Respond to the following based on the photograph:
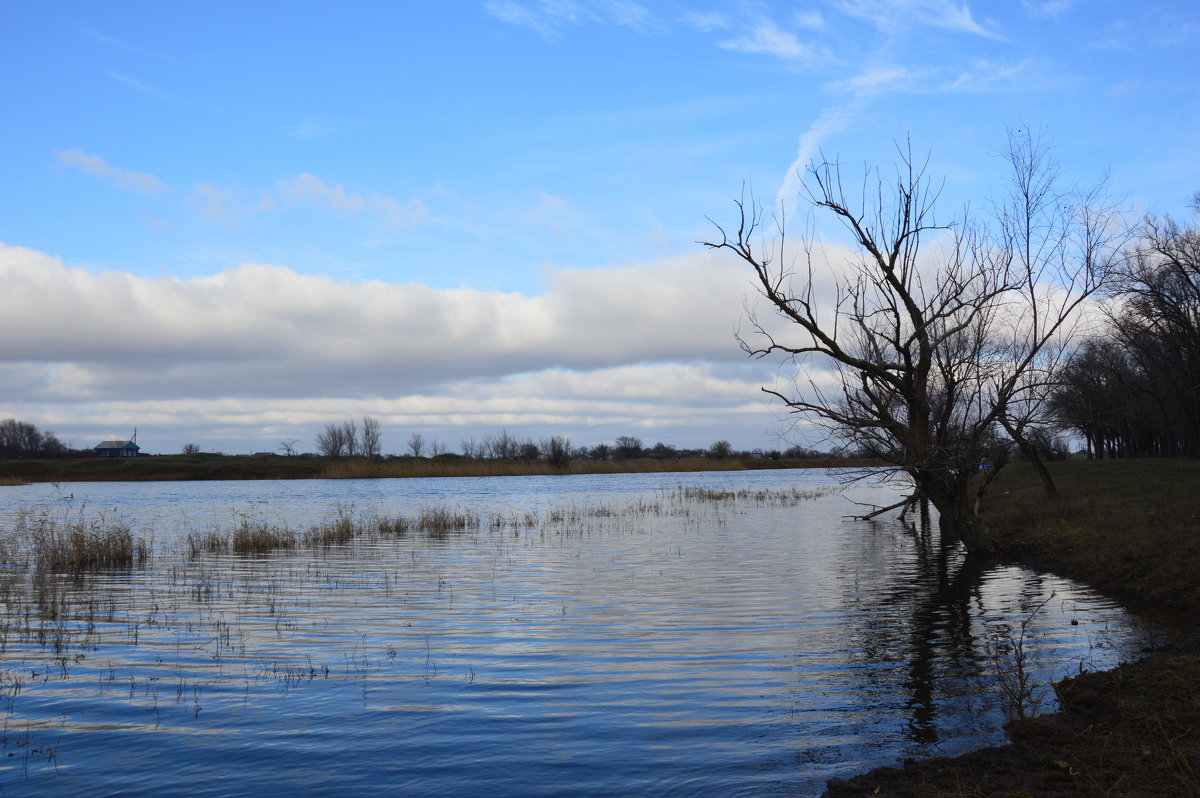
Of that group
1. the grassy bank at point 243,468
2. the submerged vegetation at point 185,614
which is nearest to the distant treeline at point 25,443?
the grassy bank at point 243,468

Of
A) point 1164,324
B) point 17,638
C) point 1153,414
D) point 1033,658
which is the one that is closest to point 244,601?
point 17,638

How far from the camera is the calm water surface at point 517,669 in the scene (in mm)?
7309

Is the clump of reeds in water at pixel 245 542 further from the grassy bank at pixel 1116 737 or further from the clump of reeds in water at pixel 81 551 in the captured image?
the grassy bank at pixel 1116 737

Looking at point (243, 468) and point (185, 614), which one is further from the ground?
point (243, 468)

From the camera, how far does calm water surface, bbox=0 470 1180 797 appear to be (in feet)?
24.0

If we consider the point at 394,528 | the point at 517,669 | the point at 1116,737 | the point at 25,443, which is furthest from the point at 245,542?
the point at 25,443

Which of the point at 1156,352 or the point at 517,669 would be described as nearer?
the point at 517,669

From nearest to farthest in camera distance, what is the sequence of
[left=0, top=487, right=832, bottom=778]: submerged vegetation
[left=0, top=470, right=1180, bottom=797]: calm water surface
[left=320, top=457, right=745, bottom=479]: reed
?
[left=0, top=470, right=1180, bottom=797]: calm water surface < [left=0, top=487, right=832, bottom=778]: submerged vegetation < [left=320, top=457, right=745, bottom=479]: reed

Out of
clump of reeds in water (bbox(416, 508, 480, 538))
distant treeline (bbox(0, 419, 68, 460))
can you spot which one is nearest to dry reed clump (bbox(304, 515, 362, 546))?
clump of reeds in water (bbox(416, 508, 480, 538))

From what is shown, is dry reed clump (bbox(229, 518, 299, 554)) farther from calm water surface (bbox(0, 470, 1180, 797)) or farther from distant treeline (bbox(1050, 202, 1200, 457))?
distant treeline (bbox(1050, 202, 1200, 457))

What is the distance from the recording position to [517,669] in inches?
421

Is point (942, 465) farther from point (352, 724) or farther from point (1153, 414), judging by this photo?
point (1153, 414)

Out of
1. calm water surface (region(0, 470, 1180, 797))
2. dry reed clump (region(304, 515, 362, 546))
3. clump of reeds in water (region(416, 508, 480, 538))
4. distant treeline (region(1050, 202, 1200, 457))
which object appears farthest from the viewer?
distant treeline (region(1050, 202, 1200, 457))

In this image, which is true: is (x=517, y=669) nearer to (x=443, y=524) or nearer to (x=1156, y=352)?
(x=443, y=524)
